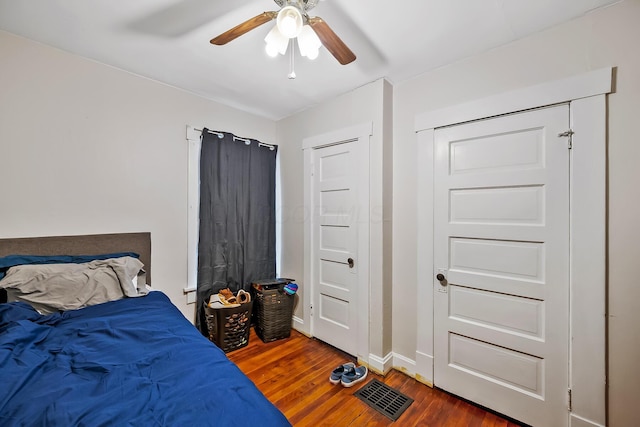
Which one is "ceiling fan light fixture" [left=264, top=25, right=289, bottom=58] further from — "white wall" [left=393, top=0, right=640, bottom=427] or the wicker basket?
the wicker basket

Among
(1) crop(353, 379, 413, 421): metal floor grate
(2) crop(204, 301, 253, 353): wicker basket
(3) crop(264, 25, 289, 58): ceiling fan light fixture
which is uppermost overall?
(3) crop(264, 25, 289, 58): ceiling fan light fixture

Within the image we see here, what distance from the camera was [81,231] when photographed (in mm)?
2045

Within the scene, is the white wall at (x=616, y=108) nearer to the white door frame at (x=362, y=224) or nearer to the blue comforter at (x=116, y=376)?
the white door frame at (x=362, y=224)

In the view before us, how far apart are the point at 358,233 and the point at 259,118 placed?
1896 millimetres

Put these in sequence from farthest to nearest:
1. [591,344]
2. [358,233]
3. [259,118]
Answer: [259,118], [358,233], [591,344]

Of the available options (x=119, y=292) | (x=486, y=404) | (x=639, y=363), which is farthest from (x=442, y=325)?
(x=119, y=292)

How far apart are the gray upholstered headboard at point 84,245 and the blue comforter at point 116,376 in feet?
1.73

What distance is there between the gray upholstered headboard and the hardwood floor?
4.24 feet

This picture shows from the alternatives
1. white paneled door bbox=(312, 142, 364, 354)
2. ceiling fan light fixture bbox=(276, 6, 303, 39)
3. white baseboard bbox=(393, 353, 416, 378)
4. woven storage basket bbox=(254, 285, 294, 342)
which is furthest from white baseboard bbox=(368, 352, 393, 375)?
ceiling fan light fixture bbox=(276, 6, 303, 39)

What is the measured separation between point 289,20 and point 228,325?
8.03 feet

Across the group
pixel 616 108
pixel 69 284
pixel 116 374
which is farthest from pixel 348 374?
pixel 616 108

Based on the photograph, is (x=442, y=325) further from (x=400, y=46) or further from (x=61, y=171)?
(x=61, y=171)

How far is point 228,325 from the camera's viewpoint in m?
2.48

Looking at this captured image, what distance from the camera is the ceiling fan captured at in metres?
1.20
